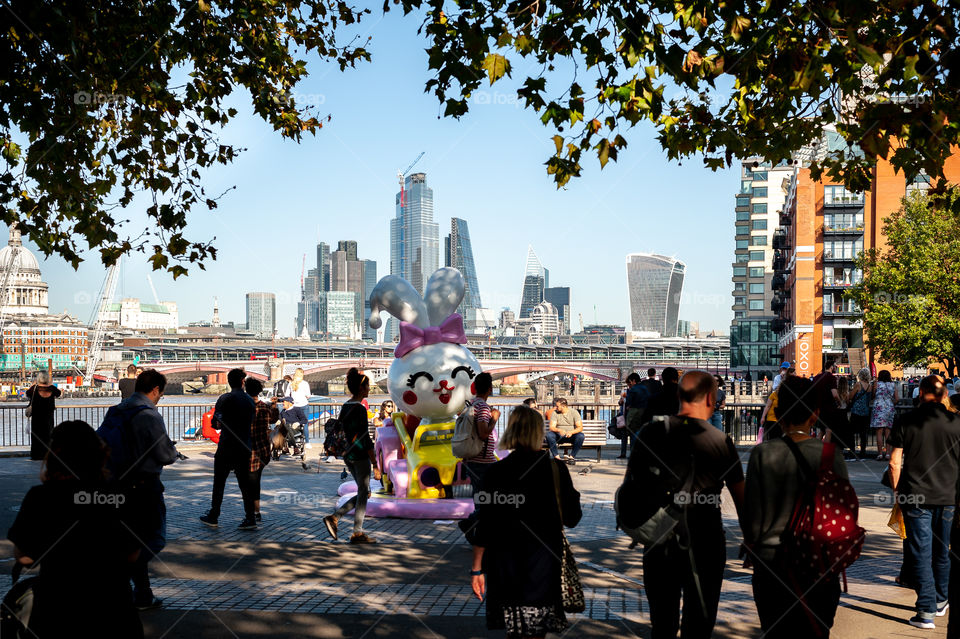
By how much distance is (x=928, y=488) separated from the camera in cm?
622

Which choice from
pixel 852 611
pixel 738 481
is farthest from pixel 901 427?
pixel 738 481

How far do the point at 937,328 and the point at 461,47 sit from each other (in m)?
40.1

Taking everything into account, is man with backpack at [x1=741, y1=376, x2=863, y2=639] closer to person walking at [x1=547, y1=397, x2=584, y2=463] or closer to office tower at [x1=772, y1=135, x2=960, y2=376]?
person walking at [x1=547, y1=397, x2=584, y2=463]

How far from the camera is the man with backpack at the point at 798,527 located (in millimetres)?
4160

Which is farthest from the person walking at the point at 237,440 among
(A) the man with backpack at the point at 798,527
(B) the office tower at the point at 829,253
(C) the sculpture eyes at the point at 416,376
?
(B) the office tower at the point at 829,253

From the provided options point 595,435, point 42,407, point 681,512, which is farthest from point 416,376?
point 42,407

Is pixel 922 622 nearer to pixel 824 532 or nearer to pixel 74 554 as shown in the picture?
pixel 824 532

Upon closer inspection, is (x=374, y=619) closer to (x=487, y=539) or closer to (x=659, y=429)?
(x=487, y=539)

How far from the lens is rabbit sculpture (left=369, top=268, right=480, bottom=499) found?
11.1 metres

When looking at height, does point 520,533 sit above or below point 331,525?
above

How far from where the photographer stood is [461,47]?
684cm

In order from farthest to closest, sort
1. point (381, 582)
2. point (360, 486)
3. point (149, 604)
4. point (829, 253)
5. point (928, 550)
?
1. point (829, 253)
2. point (360, 486)
3. point (381, 582)
4. point (149, 604)
5. point (928, 550)

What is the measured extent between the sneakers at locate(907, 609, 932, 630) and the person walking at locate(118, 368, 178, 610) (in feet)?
18.5

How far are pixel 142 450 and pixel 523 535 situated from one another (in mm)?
3717
